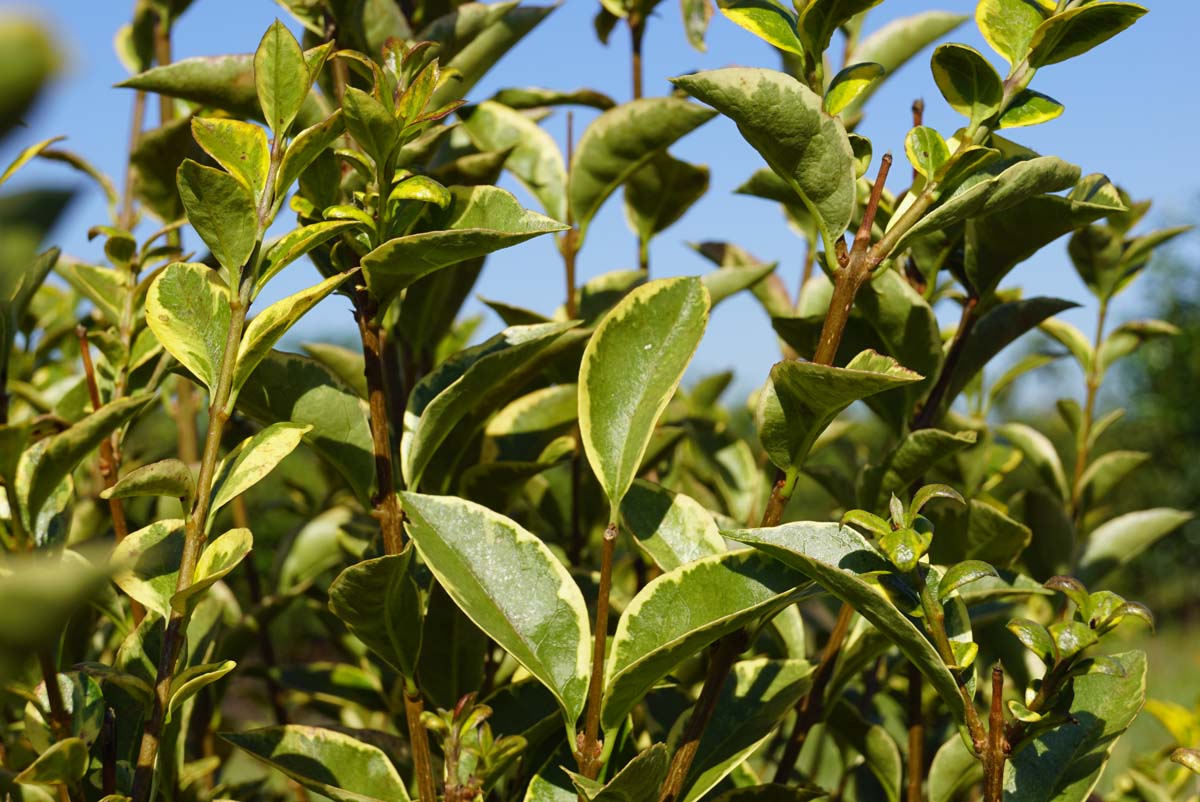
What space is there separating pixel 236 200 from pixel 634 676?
44 cm

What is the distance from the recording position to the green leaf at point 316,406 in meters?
0.87

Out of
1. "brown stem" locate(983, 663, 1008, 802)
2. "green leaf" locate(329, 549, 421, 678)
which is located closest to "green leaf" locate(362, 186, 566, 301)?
"green leaf" locate(329, 549, 421, 678)

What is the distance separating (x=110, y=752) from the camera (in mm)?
822

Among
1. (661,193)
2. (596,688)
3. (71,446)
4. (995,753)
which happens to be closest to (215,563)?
(71,446)

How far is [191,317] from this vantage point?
2.67ft

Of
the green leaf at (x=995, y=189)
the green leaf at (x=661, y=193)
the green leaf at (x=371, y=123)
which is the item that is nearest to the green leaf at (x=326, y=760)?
the green leaf at (x=371, y=123)

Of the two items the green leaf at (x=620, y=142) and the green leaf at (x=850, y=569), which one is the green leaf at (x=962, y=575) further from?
the green leaf at (x=620, y=142)

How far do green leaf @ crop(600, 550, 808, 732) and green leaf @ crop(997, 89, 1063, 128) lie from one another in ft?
1.26

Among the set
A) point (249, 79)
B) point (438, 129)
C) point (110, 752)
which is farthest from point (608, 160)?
point (110, 752)

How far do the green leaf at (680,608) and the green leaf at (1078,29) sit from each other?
432mm

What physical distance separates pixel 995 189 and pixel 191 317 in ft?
1.97

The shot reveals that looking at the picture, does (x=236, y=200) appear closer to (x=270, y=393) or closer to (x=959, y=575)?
(x=270, y=393)

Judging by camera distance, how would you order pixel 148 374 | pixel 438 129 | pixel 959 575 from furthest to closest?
1. pixel 148 374
2. pixel 438 129
3. pixel 959 575

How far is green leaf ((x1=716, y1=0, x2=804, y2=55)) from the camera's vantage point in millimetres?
829
